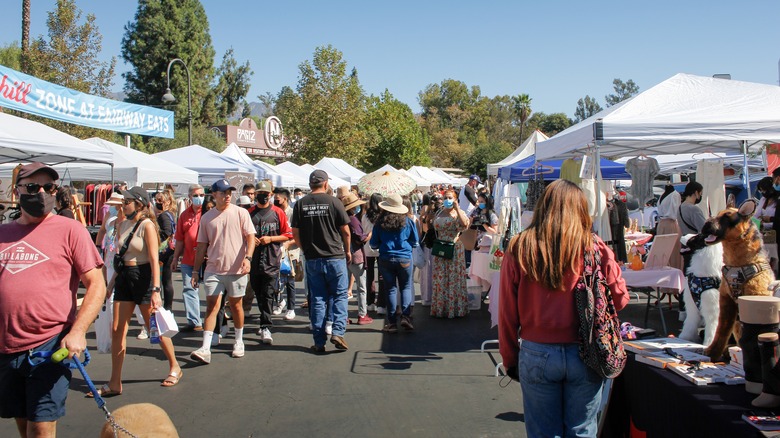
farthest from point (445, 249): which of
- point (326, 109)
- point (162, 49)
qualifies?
point (162, 49)

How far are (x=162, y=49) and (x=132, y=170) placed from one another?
3677 cm

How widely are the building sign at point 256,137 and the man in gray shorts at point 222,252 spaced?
4474cm

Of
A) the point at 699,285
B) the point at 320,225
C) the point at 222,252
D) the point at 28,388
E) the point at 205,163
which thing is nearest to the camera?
the point at 28,388

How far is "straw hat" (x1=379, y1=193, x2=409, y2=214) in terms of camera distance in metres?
7.67

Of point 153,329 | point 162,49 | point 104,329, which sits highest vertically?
point 162,49

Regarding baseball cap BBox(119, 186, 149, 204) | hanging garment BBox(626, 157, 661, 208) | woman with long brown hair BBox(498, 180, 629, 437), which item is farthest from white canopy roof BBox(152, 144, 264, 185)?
woman with long brown hair BBox(498, 180, 629, 437)

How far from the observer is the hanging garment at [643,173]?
9906 mm

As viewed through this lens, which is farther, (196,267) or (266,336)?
(266,336)

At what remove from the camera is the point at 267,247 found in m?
7.53

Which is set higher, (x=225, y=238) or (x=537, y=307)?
(x=225, y=238)

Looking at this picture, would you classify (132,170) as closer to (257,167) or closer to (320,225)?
(257,167)

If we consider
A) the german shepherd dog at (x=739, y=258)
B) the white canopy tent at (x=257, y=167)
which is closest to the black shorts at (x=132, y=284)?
the german shepherd dog at (x=739, y=258)

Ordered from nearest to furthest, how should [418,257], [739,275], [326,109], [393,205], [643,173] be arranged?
[739,275]
[393,205]
[418,257]
[643,173]
[326,109]

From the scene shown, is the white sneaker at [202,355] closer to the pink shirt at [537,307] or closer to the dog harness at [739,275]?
the pink shirt at [537,307]
